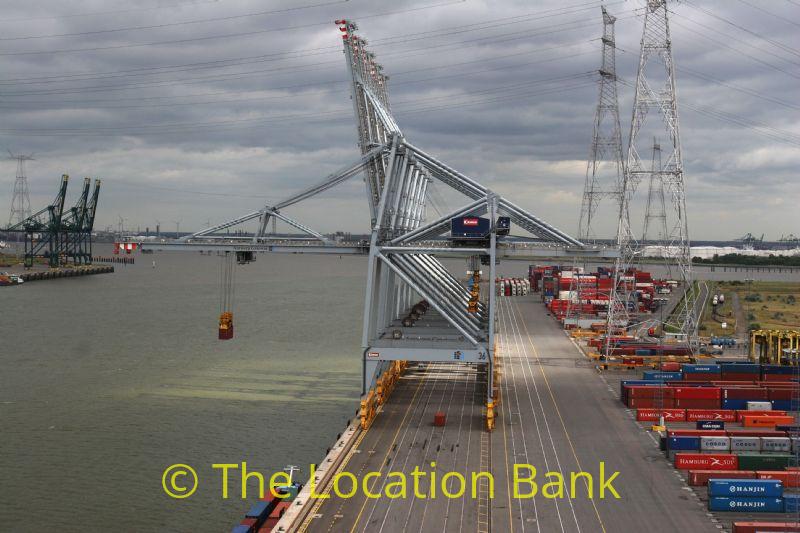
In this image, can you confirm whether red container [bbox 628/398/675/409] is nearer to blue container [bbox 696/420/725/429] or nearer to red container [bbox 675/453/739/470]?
blue container [bbox 696/420/725/429]

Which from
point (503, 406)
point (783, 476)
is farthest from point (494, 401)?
point (783, 476)

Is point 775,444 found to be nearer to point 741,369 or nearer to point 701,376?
point 701,376

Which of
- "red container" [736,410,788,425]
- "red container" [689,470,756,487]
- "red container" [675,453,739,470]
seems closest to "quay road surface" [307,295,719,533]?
"red container" [689,470,756,487]

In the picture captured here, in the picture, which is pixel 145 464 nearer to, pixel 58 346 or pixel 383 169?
pixel 383 169

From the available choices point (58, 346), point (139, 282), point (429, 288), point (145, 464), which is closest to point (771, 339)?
point (429, 288)

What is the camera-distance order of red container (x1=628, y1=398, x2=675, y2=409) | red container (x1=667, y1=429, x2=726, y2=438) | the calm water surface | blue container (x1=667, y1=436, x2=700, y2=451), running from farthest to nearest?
red container (x1=628, y1=398, x2=675, y2=409) < red container (x1=667, y1=429, x2=726, y2=438) < blue container (x1=667, y1=436, x2=700, y2=451) < the calm water surface
